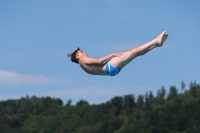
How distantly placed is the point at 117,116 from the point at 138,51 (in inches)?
6303

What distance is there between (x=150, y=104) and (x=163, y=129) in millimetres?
29511

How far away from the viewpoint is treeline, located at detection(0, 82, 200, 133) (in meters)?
147

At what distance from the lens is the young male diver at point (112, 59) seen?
17844 mm

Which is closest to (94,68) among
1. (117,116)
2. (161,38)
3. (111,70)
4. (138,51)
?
(111,70)

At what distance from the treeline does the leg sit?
407 ft

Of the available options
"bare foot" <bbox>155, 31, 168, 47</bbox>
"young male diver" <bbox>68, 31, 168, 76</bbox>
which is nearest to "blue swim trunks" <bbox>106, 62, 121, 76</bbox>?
"young male diver" <bbox>68, 31, 168, 76</bbox>

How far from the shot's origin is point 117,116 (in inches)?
6983

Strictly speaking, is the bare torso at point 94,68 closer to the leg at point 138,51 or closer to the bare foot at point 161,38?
the leg at point 138,51

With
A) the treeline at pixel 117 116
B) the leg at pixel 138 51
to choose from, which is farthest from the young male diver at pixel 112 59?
the treeline at pixel 117 116

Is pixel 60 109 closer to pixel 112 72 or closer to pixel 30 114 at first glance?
pixel 30 114

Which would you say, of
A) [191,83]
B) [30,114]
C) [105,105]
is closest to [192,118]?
[191,83]

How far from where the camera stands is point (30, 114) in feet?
629

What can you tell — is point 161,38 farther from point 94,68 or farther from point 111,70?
point 94,68

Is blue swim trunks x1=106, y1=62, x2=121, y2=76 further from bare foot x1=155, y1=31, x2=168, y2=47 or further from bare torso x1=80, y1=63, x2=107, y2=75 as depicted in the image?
bare foot x1=155, y1=31, x2=168, y2=47
